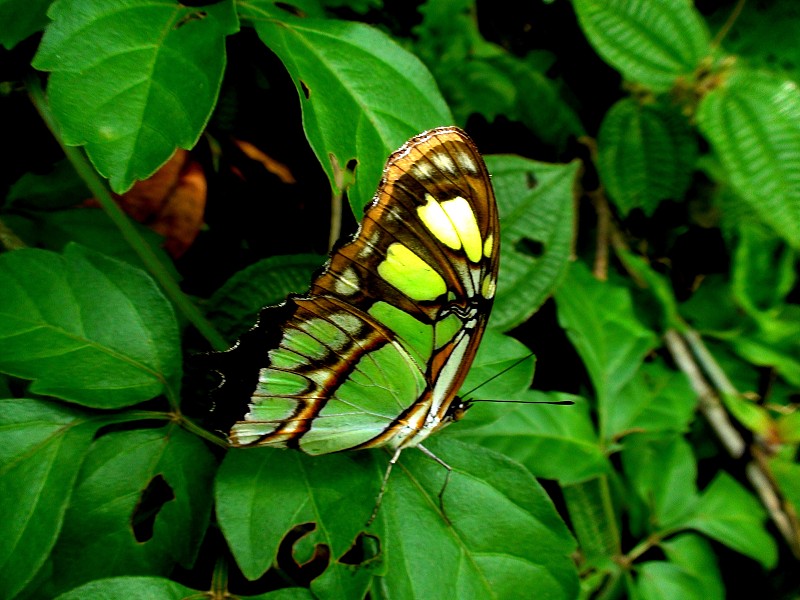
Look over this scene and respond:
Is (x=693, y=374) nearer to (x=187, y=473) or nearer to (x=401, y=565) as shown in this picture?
(x=401, y=565)

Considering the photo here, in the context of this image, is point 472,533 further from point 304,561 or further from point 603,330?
point 603,330

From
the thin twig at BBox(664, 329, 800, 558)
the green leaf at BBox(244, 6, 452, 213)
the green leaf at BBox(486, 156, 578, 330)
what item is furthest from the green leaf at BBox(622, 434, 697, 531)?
the green leaf at BBox(244, 6, 452, 213)

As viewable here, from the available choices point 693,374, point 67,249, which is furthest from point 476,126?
point 67,249

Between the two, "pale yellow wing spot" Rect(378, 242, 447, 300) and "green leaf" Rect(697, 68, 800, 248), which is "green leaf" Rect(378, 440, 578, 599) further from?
"green leaf" Rect(697, 68, 800, 248)

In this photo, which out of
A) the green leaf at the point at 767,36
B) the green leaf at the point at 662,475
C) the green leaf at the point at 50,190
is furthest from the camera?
the green leaf at the point at 767,36

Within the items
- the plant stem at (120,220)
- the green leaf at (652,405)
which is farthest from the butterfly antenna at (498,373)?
the green leaf at (652,405)

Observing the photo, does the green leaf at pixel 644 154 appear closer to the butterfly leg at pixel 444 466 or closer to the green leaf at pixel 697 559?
the green leaf at pixel 697 559

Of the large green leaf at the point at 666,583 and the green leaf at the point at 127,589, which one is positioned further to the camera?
the large green leaf at the point at 666,583
